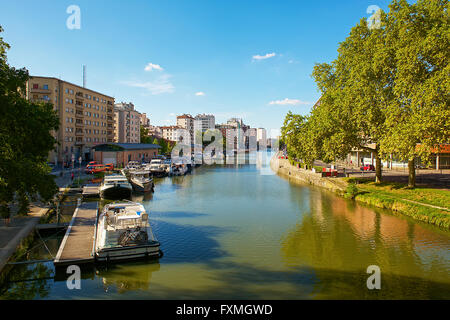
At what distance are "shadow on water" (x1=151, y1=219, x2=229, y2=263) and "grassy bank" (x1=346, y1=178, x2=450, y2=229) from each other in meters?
16.1

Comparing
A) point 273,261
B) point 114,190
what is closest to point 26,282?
point 273,261

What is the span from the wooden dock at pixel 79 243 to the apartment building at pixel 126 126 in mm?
100445

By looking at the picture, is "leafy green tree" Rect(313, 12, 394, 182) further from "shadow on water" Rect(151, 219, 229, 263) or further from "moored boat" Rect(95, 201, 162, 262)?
"moored boat" Rect(95, 201, 162, 262)

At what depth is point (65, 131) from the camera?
236 feet

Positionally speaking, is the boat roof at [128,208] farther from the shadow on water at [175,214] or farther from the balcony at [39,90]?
the balcony at [39,90]

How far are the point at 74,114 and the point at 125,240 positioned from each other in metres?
70.3

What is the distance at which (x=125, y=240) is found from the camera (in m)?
16.0

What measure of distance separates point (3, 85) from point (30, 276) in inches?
368

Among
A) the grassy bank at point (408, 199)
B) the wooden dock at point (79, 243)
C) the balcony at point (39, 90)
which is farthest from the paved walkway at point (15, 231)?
the balcony at point (39, 90)

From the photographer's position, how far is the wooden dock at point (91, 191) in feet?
108

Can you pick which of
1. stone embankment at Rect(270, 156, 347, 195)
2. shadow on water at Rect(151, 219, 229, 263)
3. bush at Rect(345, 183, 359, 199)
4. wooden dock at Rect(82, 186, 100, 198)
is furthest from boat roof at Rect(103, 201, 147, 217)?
stone embankment at Rect(270, 156, 347, 195)

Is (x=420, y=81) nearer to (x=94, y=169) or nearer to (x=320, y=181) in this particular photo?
(x=320, y=181)
